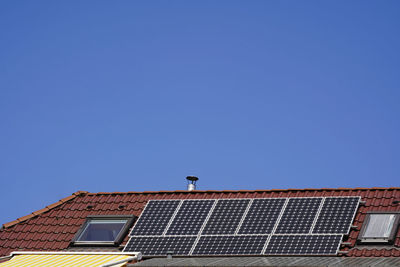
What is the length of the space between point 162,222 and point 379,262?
27.0ft

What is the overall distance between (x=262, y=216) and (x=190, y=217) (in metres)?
2.42

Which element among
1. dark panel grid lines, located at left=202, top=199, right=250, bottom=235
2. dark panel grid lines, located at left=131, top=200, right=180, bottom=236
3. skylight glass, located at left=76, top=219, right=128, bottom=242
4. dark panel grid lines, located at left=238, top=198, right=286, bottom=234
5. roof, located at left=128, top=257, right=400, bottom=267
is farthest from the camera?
skylight glass, located at left=76, top=219, right=128, bottom=242

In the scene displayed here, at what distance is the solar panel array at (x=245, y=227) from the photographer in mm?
19797

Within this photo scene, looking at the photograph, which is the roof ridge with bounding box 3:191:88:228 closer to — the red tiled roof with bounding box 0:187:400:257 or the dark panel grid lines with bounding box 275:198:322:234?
the red tiled roof with bounding box 0:187:400:257

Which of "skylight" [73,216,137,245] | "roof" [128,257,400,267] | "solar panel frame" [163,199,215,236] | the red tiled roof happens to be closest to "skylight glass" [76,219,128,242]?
"skylight" [73,216,137,245]

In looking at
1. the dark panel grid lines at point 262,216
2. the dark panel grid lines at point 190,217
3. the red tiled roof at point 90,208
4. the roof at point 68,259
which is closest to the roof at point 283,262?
the roof at point 68,259

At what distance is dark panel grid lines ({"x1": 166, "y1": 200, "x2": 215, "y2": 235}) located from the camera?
21.5m

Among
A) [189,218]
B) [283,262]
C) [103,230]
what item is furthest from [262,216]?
[103,230]

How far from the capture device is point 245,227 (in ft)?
69.1

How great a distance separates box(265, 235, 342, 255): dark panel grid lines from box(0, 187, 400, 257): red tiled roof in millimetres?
1500

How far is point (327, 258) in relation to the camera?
1784cm

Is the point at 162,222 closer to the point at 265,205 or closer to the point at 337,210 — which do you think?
the point at 265,205

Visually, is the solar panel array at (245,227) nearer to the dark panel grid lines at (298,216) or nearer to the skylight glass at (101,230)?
the dark panel grid lines at (298,216)

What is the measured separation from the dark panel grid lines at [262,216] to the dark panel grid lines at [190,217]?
149cm
